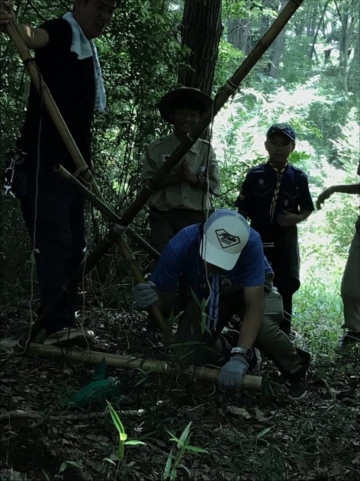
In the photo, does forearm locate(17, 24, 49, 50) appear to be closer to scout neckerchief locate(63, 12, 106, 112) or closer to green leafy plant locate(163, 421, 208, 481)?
scout neckerchief locate(63, 12, 106, 112)

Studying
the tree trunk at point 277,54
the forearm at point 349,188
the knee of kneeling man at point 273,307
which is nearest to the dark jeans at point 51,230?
the knee of kneeling man at point 273,307

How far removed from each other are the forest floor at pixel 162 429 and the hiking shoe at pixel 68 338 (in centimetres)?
11

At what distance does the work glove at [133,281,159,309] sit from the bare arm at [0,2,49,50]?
144 centimetres

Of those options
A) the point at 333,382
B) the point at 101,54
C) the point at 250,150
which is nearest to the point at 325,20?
the point at 250,150

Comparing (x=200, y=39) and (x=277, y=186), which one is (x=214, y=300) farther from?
(x=200, y=39)

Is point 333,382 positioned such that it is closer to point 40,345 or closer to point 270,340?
point 270,340

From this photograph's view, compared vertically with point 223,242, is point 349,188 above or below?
above

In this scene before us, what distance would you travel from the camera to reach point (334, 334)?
5.70 metres

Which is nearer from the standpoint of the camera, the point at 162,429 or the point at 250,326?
the point at 162,429

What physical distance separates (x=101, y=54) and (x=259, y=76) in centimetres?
1553

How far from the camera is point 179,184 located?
16.0 feet

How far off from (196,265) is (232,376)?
0.65 metres

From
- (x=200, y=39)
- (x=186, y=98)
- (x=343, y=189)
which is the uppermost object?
(x=200, y=39)

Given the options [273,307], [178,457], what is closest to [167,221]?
[273,307]
